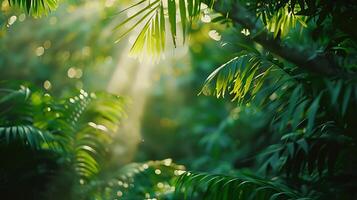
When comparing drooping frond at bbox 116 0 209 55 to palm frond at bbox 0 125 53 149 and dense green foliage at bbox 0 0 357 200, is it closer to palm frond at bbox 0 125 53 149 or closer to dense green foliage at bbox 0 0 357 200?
dense green foliage at bbox 0 0 357 200

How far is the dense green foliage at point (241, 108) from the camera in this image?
2.28 m

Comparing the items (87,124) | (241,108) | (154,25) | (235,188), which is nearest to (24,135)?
(87,124)

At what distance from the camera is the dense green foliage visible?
2.28 metres

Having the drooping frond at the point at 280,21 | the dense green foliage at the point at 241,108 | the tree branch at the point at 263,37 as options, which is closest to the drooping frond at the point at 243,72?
the dense green foliage at the point at 241,108

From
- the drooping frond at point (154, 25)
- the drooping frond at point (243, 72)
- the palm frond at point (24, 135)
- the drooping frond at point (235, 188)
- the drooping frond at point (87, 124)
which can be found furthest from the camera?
the drooping frond at point (87, 124)

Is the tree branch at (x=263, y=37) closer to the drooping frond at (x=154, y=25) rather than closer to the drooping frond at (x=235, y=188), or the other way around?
the drooping frond at (x=154, y=25)

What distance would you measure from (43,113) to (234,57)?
157 centimetres

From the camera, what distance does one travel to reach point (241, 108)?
12.6 ft

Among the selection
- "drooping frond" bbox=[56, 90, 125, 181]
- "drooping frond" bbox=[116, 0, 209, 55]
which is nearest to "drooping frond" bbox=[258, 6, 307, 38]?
"drooping frond" bbox=[116, 0, 209, 55]

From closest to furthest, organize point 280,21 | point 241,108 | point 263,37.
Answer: point 280,21, point 263,37, point 241,108

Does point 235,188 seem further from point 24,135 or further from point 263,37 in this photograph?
point 24,135

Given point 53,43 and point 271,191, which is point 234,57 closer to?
point 271,191

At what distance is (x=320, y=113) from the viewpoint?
2.61 metres

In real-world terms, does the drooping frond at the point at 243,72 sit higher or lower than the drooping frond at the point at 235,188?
higher
